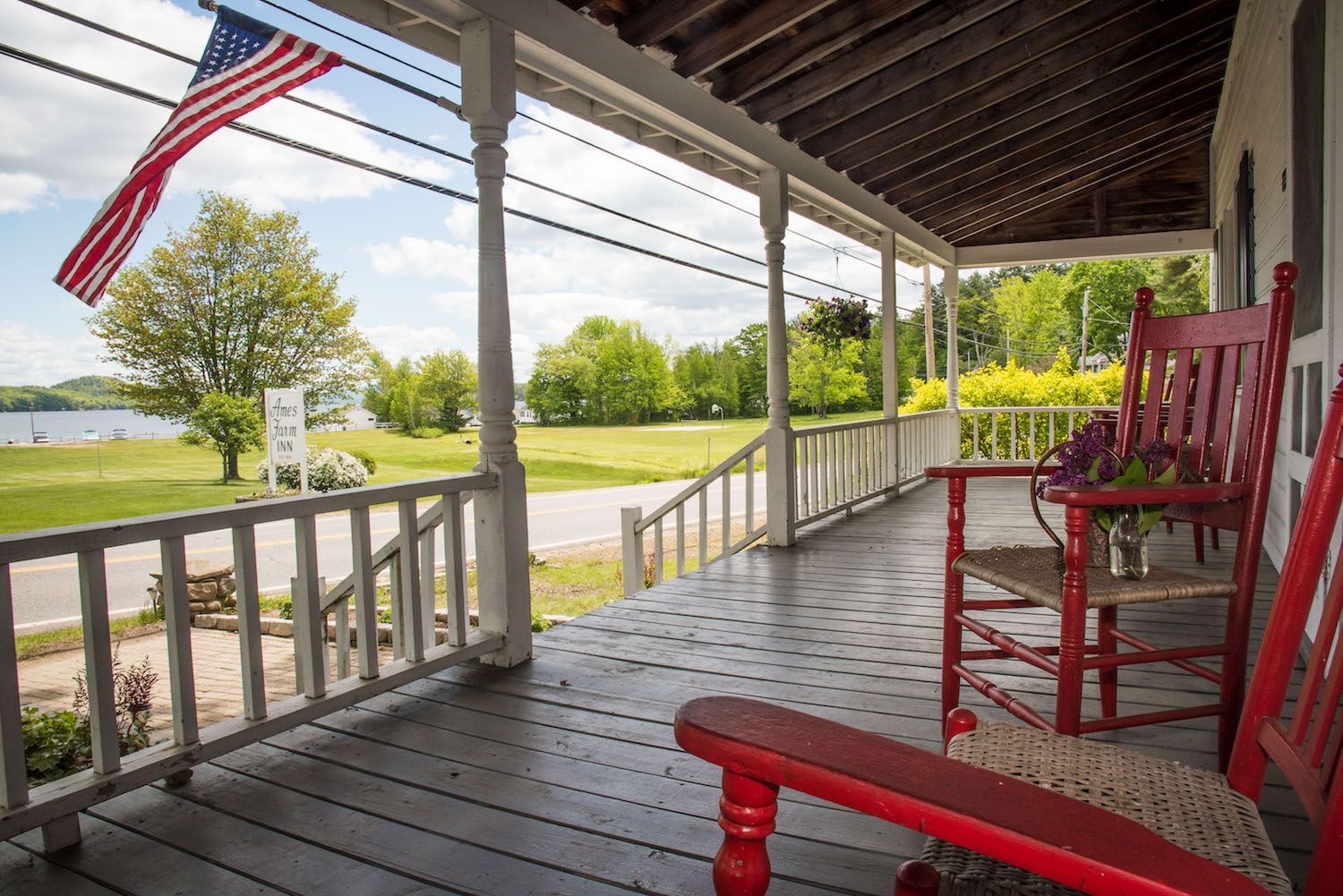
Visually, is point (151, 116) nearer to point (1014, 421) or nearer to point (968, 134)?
point (968, 134)

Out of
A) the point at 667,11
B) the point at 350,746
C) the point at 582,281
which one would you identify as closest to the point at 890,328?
the point at 667,11

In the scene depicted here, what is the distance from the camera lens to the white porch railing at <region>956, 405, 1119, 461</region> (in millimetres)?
9070

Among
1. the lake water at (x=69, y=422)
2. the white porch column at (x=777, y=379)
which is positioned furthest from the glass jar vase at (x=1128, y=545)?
the lake water at (x=69, y=422)

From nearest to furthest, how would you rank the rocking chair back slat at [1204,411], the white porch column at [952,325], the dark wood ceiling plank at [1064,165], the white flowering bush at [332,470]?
the rocking chair back slat at [1204,411]
the dark wood ceiling plank at [1064,165]
the white flowering bush at [332,470]
the white porch column at [952,325]

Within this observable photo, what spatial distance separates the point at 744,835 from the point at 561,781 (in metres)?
1.48

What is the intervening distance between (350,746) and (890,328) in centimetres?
603

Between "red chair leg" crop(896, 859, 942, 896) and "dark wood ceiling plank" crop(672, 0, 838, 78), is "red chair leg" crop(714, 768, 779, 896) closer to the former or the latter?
"red chair leg" crop(896, 859, 942, 896)

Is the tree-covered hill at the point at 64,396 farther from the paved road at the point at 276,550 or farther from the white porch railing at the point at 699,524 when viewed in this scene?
the white porch railing at the point at 699,524

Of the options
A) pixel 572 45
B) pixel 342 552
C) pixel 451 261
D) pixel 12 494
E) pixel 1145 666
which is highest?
pixel 451 261

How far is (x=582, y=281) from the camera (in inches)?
1293

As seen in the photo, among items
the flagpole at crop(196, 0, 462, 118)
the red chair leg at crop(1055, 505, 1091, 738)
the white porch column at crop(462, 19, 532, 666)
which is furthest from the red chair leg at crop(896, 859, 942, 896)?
the flagpole at crop(196, 0, 462, 118)

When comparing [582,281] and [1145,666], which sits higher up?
[582,281]

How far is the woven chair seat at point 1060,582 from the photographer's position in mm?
1634

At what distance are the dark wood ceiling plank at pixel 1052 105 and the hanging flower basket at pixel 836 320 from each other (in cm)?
123
